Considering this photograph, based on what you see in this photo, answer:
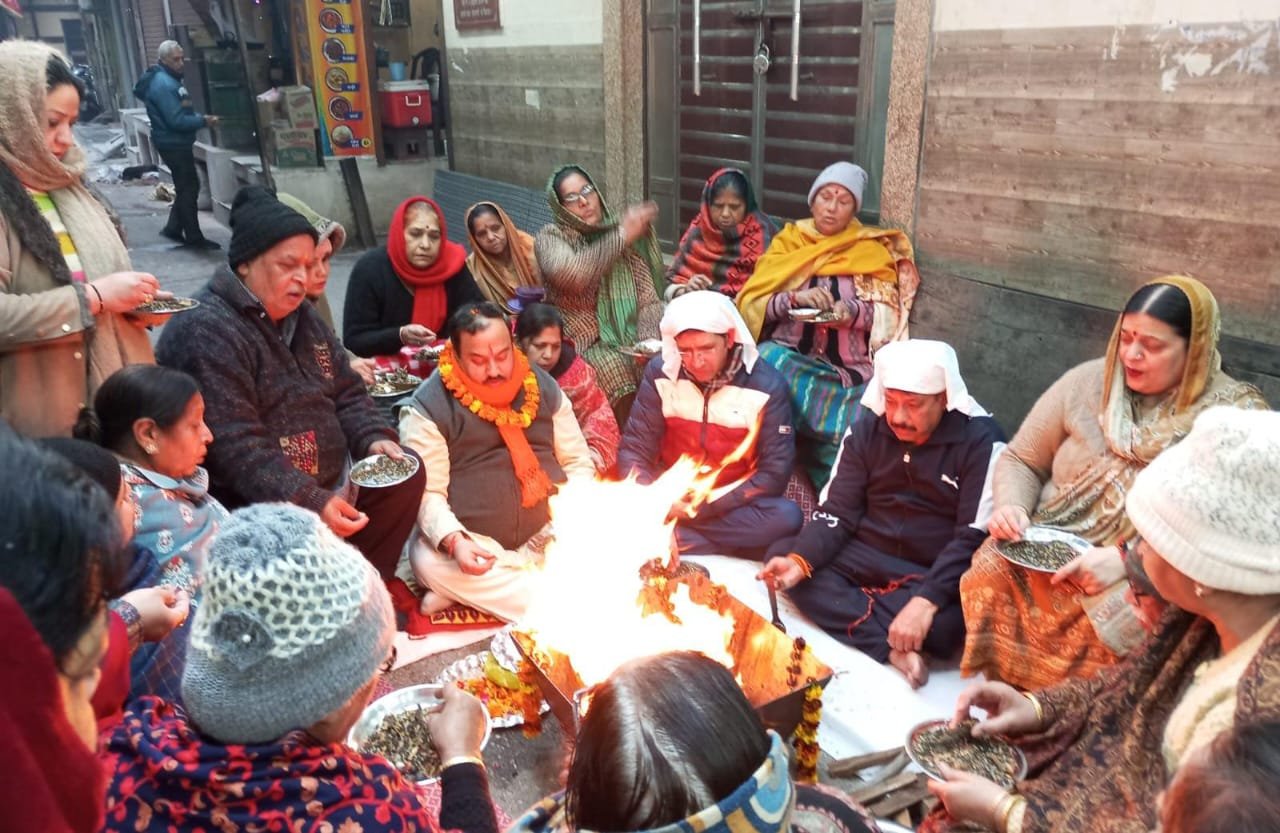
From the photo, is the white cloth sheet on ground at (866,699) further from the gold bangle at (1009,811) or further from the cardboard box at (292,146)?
the cardboard box at (292,146)

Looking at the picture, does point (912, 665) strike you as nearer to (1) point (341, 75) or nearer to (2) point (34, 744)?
(2) point (34, 744)

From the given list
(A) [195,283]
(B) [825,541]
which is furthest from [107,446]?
(A) [195,283]

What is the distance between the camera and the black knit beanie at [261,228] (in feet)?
12.1

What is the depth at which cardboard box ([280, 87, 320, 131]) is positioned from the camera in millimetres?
11266

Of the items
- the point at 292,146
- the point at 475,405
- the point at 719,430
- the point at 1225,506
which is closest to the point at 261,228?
the point at 475,405

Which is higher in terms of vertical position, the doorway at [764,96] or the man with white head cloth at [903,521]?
the doorway at [764,96]

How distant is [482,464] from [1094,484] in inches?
104

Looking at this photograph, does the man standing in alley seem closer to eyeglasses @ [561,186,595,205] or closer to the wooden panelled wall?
eyeglasses @ [561,186,595,205]

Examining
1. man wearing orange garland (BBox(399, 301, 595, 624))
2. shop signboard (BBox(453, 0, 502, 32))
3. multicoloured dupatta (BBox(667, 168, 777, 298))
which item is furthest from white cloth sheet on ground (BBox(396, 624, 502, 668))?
shop signboard (BBox(453, 0, 502, 32))

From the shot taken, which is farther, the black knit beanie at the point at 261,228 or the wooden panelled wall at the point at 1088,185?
the wooden panelled wall at the point at 1088,185

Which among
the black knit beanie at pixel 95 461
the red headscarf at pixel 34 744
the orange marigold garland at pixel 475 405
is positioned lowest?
the orange marigold garland at pixel 475 405

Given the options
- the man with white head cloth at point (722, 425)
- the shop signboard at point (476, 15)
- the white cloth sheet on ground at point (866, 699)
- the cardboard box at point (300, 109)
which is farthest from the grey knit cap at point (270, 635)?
the cardboard box at point (300, 109)

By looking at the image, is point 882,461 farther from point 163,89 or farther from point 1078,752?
point 163,89

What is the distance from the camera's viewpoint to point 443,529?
4.05 m
